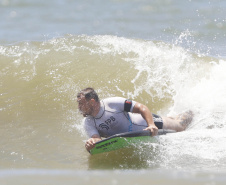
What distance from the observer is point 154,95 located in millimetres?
Answer: 8906

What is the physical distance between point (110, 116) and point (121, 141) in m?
0.43

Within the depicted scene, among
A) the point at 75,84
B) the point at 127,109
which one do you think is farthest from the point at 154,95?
the point at 127,109

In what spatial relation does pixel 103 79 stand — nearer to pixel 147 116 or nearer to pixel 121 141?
pixel 147 116

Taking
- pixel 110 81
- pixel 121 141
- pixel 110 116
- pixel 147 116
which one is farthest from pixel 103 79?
pixel 121 141

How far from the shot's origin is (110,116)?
5715 millimetres

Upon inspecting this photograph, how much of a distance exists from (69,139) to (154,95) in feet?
9.16

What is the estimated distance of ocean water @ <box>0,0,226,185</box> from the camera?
16.9 feet

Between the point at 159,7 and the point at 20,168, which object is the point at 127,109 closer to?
the point at 20,168

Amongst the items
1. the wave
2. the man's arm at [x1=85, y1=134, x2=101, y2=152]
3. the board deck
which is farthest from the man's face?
the wave

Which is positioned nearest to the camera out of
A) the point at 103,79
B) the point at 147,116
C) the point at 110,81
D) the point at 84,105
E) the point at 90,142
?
the point at 90,142

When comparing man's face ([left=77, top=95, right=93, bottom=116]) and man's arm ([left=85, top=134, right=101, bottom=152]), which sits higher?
man's face ([left=77, top=95, right=93, bottom=116])

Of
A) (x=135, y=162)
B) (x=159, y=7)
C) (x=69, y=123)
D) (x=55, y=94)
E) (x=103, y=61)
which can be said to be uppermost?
(x=159, y=7)

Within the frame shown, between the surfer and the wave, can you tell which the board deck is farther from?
the wave

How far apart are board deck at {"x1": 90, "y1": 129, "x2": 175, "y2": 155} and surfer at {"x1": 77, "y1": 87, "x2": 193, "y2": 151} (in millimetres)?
81
